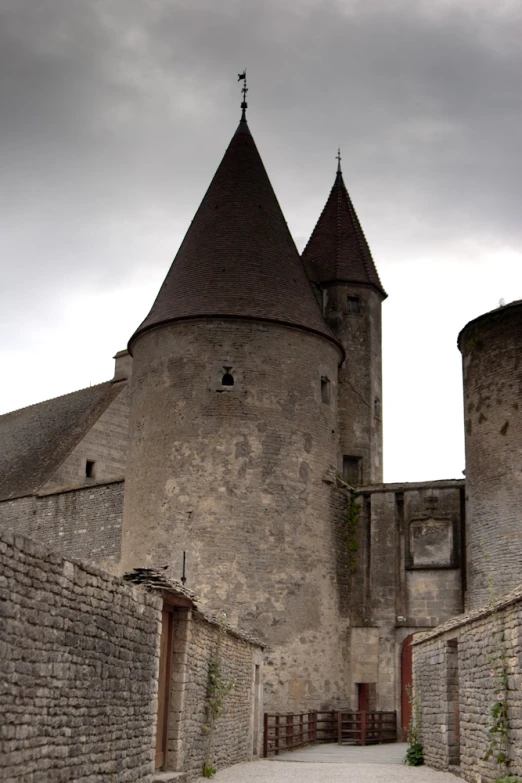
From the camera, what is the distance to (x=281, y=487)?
22516 millimetres

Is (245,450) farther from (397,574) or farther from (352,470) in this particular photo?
(352,470)

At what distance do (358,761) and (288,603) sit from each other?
517cm

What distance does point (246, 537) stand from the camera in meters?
21.9

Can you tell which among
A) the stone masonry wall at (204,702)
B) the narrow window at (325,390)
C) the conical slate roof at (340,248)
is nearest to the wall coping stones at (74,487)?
the narrow window at (325,390)

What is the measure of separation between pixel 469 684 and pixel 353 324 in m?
16.3

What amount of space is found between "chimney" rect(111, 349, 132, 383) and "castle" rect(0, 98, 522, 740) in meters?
8.46

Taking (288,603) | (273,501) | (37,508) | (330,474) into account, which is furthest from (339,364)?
(37,508)

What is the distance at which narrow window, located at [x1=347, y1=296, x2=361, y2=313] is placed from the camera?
28.5m

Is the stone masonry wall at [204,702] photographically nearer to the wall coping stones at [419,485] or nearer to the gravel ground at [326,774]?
the gravel ground at [326,774]

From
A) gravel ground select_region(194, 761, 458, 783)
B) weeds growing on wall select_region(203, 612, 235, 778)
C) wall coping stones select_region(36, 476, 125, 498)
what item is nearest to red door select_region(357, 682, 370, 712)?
gravel ground select_region(194, 761, 458, 783)

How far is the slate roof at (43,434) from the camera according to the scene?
30.7 meters

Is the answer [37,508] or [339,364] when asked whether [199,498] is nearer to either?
[339,364]

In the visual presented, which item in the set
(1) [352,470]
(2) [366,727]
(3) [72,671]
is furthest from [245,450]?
(3) [72,671]

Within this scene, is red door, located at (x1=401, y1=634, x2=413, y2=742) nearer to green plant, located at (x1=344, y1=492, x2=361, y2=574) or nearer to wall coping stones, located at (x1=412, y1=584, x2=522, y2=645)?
green plant, located at (x1=344, y1=492, x2=361, y2=574)
